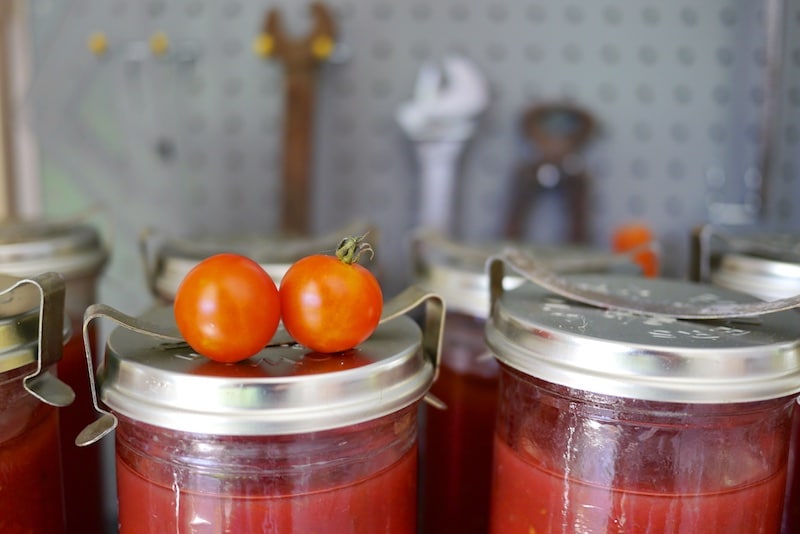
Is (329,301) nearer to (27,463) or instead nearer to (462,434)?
(27,463)

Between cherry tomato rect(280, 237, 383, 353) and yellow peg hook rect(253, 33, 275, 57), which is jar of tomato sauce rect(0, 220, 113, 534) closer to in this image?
cherry tomato rect(280, 237, 383, 353)

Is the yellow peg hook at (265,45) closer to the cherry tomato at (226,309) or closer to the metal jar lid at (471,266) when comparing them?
the metal jar lid at (471,266)

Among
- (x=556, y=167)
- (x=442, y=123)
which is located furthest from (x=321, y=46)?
(x=556, y=167)

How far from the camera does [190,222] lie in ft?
4.94

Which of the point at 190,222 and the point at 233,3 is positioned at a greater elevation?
the point at 233,3

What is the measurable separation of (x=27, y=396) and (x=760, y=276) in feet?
2.63

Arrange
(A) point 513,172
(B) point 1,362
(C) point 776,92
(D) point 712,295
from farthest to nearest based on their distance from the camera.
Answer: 1. (A) point 513,172
2. (C) point 776,92
3. (D) point 712,295
4. (B) point 1,362

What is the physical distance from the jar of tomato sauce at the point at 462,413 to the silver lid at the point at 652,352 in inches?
9.0

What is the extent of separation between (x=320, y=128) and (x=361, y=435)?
97cm

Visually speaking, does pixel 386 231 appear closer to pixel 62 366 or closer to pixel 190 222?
pixel 190 222

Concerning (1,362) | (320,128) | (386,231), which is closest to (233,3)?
(320,128)

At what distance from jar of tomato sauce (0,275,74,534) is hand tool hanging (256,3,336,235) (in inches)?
29.6

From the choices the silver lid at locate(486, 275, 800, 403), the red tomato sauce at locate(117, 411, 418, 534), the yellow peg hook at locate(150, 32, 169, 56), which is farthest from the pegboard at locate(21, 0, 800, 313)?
the red tomato sauce at locate(117, 411, 418, 534)

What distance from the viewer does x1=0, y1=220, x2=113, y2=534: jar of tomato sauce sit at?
83 centimetres
